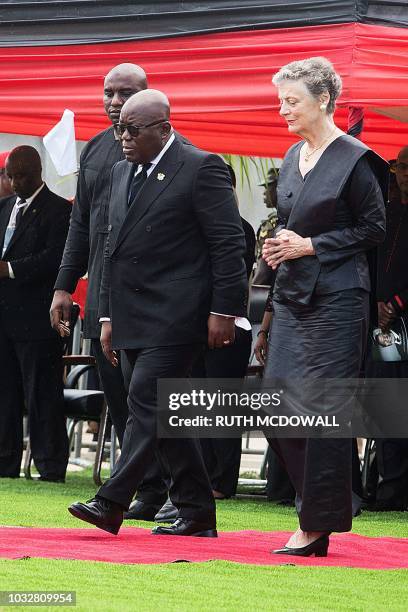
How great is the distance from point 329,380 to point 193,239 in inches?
40.8

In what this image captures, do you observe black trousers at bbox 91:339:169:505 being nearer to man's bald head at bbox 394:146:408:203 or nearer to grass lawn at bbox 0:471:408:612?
grass lawn at bbox 0:471:408:612

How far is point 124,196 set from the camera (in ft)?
22.6

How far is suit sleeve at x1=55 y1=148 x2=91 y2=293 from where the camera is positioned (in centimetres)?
761

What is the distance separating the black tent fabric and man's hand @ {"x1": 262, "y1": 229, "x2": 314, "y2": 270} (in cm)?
233

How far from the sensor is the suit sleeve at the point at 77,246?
761 centimetres

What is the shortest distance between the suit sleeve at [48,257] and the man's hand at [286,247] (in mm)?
4241

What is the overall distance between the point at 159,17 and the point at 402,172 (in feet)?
5.82

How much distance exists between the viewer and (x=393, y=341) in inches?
366

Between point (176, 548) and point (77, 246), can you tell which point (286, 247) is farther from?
point (77, 246)

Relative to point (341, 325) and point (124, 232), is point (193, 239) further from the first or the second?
point (341, 325)

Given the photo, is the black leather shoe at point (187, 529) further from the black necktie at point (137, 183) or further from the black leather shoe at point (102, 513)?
the black necktie at point (137, 183)

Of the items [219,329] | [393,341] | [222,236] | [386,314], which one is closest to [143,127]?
[222,236]

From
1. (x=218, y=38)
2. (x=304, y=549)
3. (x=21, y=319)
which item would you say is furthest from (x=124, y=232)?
(x=21, y=319)

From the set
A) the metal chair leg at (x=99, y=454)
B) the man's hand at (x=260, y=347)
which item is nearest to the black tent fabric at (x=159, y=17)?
the man's hand at (x=260, y=347)
